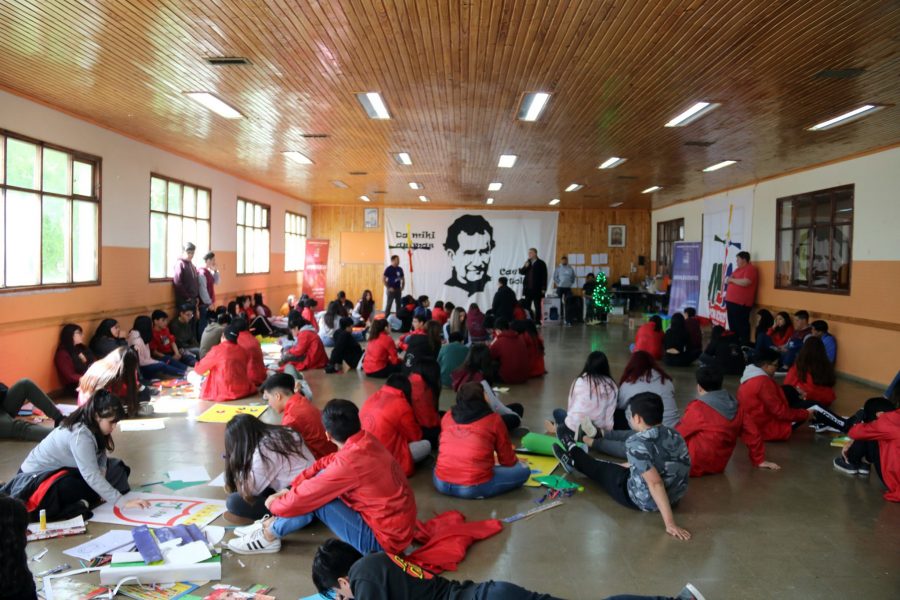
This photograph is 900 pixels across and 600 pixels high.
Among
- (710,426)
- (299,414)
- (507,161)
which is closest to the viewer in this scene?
(299,414)

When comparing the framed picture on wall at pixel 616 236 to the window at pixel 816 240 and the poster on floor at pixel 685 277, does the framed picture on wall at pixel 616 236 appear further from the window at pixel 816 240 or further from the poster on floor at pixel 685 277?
the window at pixel 816 240

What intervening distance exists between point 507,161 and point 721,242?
20.7 ft

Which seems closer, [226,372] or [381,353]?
[226,372]

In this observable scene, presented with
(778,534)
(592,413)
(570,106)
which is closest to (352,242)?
(570,106)

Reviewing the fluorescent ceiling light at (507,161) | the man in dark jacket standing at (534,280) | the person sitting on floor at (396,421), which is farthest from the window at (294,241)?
the person sitting on floor at (396,421)

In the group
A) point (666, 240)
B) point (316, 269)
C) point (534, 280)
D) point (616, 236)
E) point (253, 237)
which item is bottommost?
point (534, 280)

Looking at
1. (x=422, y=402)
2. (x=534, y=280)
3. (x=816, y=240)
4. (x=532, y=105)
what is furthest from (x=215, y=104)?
(x=534, y=280)

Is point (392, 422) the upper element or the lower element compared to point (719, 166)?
lower

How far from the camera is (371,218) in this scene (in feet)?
68.6

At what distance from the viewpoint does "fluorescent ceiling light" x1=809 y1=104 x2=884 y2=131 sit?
730 cm

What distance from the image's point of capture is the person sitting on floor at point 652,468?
14.1ft

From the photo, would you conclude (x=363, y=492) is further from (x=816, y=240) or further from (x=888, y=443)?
(x=816, y=240)

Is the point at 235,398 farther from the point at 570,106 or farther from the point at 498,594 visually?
the point at 498,594

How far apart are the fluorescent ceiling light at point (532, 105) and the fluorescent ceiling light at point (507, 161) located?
2933 mm
